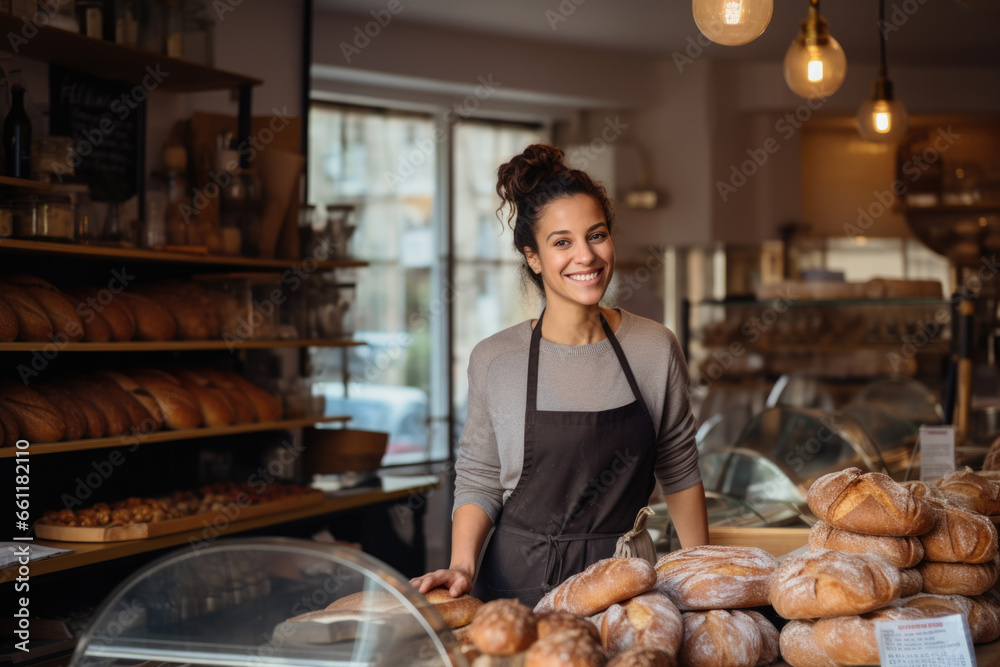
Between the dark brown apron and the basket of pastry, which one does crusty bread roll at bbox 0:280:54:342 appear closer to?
the basket of pastry

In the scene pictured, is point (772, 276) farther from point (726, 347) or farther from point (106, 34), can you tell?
point (106, 34)

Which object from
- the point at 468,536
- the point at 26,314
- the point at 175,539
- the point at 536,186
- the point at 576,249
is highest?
the point at 536,186

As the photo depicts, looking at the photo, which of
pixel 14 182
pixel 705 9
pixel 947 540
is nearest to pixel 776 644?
pixel 947 540

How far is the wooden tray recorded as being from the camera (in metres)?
2.77

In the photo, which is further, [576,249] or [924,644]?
[576,249]

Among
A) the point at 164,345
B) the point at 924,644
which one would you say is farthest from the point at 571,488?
the point at 164,345

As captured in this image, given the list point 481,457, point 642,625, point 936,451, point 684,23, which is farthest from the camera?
point 684,23

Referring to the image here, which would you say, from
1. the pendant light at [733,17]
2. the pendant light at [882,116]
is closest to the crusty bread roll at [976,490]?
the pendant light at [733,17]

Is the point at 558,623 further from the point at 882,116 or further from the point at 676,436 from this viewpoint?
the point at 882,116

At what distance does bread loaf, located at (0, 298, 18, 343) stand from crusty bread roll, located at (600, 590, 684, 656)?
2.07 metres

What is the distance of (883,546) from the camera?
1379 millimetres

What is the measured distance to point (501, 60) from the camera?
5.52 metres

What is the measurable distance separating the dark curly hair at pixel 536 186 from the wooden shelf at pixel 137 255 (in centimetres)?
144

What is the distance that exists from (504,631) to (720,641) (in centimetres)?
37
